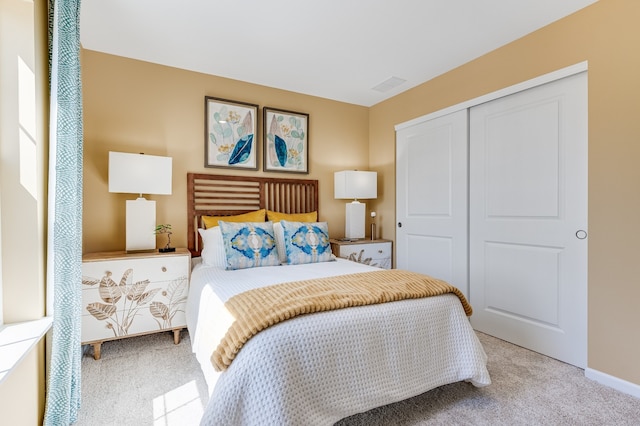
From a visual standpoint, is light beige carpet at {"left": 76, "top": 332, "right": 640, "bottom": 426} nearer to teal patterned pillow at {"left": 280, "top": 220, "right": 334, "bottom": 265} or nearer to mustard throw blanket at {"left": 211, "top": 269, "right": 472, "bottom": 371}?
mustard throw blanket at {"left": 211, "top": 269, "right": 472, "bottom": 371}

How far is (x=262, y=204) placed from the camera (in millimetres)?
3457

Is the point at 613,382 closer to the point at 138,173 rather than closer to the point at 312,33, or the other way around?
the point at 312,33

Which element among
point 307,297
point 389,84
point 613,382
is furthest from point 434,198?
point 307,297

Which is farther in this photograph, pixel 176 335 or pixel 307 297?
pixel 176 335

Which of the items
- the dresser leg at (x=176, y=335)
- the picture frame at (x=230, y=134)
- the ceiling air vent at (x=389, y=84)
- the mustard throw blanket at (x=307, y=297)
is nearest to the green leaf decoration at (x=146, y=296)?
the dresser leg at (x=176, y=335)

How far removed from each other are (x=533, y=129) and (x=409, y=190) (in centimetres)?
140

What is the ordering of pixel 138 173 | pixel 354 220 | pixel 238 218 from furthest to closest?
pixel 354 220 → pixel 238 218 → pixel 138 173

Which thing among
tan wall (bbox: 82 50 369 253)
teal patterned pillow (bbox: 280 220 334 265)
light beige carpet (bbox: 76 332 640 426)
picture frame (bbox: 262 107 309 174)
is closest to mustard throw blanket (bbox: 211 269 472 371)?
light beige carpet (bbox: 76 332 640 426)

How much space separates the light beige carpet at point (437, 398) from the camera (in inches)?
65.9

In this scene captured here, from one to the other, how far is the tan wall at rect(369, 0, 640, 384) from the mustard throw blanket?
1.01 m

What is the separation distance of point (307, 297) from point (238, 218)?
1749 mm

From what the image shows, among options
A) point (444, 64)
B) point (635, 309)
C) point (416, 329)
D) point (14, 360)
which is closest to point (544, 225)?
point (635, 309)

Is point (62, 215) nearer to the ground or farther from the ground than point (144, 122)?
nearer to the ground

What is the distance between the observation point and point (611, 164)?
2.04m
